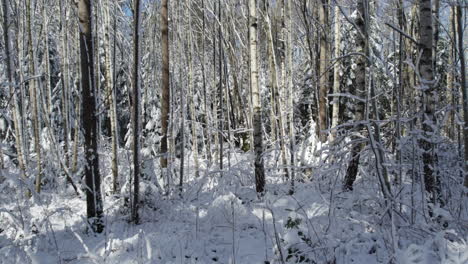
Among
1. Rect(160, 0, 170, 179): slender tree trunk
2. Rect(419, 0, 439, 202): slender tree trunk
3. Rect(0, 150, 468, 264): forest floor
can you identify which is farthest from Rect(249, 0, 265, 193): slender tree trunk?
Rect(419, 0, 439, 202): slender tree trunk

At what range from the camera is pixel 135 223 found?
6184 millimetres

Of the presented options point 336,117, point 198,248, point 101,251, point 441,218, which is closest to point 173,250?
point 198,248

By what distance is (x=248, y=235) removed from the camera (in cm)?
515

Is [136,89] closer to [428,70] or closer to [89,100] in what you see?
[89,100]

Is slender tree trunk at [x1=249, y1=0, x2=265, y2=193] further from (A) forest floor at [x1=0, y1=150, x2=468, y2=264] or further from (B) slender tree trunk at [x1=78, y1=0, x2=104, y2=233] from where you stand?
(B) slender tree trunk at [x1=78, y1=0, x2=104, y2=233]

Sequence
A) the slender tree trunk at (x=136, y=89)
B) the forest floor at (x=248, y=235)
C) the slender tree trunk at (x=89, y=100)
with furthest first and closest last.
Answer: the slender tree trunk at (x=136, y=89), the slender tree trunk at (x=89, y=100), the forest floor at (x=248, y=235)

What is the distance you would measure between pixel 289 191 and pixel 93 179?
13.4 feet

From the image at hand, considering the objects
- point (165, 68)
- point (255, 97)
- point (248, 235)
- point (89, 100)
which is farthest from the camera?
point (165, 68)

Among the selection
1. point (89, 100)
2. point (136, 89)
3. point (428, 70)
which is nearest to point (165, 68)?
point (136, 89)

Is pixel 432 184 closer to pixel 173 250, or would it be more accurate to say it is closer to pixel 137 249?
pixel 173 250

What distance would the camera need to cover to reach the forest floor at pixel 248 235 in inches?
142

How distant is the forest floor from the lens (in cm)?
362

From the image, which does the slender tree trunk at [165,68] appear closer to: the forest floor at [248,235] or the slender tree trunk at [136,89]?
the forest floor at [248,235]

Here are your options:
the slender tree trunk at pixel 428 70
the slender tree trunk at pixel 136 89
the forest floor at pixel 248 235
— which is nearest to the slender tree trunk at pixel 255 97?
the forest floor at pixel 248 235
